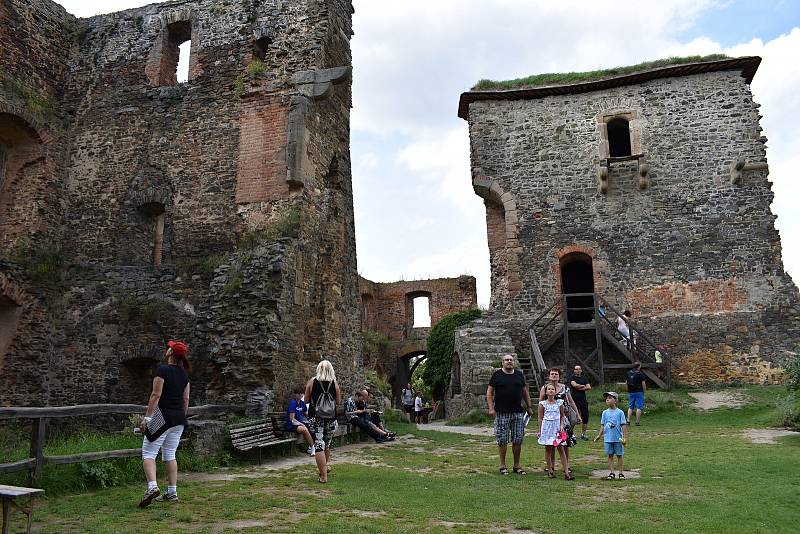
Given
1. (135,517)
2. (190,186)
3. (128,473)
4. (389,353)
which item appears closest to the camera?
(135,517)

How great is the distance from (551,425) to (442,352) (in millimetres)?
14055

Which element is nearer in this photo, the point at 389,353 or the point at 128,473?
the point at 128,473

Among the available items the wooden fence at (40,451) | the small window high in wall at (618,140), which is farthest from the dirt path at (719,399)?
the wooden fence at (40,451)

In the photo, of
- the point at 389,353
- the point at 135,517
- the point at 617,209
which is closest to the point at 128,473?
the point at 135,517

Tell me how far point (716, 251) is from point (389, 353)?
15945mm

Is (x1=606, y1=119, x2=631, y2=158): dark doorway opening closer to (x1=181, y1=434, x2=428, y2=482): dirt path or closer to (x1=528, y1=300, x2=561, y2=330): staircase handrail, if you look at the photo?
(x1=528, y1=300, x2=561, y2=330): staircase handrail

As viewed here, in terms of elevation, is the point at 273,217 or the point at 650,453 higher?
the point at 273,217

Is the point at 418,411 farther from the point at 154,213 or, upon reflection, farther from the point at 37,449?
the point at 37,449

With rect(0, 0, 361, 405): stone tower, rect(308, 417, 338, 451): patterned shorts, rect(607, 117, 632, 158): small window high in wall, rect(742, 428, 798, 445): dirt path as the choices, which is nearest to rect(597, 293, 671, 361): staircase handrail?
rect(742, 428, 798, 445): dirt path

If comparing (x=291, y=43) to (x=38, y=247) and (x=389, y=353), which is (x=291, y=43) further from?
(x=389, y=353)

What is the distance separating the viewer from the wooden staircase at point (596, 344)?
16078 mm

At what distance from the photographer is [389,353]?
1183 inches

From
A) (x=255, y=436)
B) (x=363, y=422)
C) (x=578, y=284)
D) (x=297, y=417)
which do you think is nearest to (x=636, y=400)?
(x=363, y=422)

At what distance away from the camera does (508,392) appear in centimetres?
760
